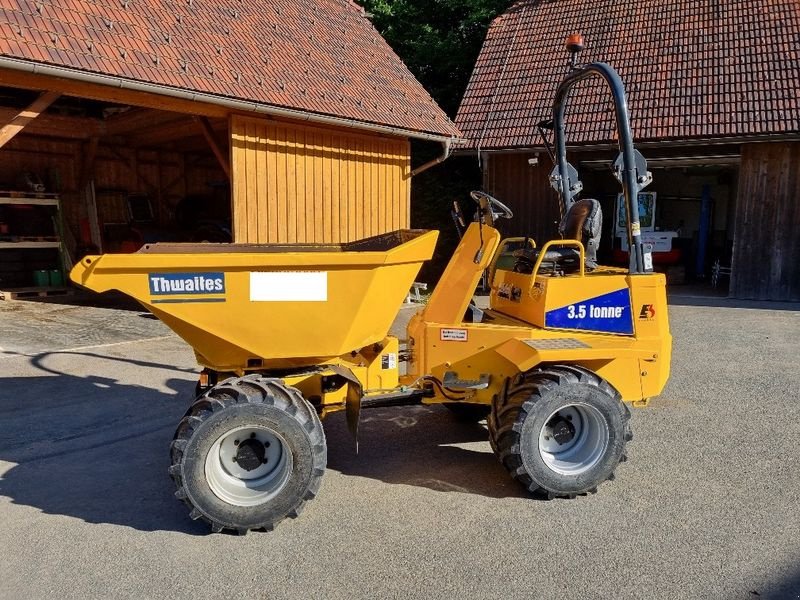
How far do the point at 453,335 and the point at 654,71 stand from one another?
1218cm

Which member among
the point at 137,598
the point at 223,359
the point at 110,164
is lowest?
the point at 137,598

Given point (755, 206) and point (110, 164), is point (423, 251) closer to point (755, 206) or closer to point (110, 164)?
point (755, 206)

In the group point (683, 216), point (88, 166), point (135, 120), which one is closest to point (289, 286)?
point (135, 120)

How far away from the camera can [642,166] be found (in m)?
4.02

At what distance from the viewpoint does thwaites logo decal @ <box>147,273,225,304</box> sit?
3.35 m

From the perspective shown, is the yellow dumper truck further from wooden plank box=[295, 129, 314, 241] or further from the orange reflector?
wooden plank box=[295, 129, 314, 241]

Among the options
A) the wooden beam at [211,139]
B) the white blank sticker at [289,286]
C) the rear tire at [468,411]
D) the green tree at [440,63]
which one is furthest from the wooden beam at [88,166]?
the white blank sticker at [289,286]

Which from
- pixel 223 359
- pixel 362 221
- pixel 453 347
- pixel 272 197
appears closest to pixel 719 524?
pixel 453 347

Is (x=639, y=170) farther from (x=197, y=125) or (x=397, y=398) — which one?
(x=197, y=125)

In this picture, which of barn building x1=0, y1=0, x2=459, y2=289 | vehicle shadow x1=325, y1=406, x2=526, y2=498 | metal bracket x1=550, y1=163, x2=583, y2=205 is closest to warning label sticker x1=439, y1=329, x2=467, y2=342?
vehicle shadow x1=325, y1=406, x2=526, y2=498

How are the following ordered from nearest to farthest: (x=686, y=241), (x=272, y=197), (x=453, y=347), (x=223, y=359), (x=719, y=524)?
(x=719, y=524) → (x=223, y=359) → (x=453, y=347) → (x=272, y=197) → (x=686, y=241)

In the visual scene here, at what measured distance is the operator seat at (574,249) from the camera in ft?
13.9

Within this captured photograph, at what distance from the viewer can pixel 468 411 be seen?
5.17 m

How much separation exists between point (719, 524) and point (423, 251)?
2.33 meters
